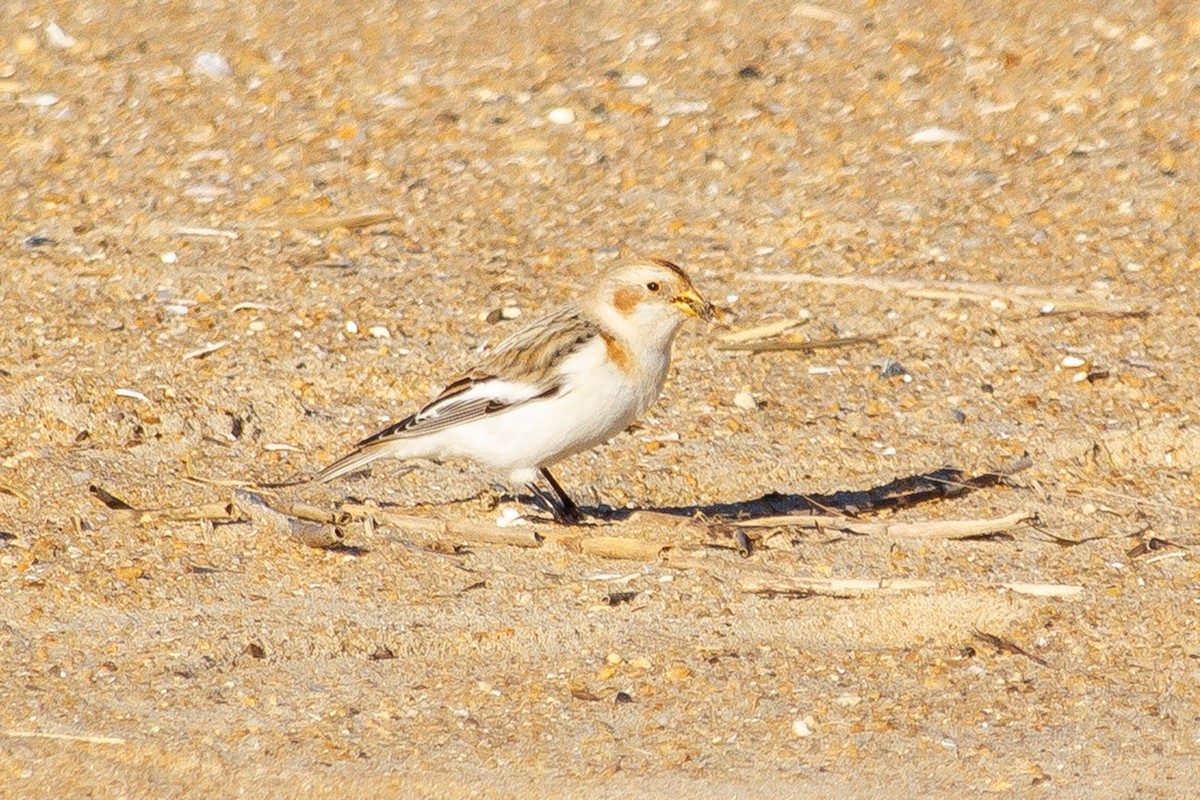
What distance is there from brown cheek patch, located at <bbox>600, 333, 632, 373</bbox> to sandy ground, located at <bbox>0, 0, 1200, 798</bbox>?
499 mm

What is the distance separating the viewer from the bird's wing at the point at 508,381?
5047 millimetres

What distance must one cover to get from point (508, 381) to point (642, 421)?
87 cm

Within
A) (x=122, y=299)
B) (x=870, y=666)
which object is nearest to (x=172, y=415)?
(x=122, y=299)

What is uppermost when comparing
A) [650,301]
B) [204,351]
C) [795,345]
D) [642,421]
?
[650,301]

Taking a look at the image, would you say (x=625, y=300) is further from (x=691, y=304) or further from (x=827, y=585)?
(x=827, y=585)

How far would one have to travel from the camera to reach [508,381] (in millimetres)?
5148

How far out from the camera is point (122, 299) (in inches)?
264

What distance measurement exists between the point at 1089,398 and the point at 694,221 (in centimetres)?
204

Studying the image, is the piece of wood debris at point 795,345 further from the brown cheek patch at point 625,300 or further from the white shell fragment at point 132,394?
the white shell fragment at point 132,394

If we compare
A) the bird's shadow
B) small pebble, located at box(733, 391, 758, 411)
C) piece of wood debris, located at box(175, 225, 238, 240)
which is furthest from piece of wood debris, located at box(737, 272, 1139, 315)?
piece of wood debris, located at box(175, 225, 238, 240)

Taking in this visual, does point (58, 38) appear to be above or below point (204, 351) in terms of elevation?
above

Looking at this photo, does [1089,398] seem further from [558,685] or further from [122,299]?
[122,299]

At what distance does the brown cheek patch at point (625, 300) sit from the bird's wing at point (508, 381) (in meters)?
0.09

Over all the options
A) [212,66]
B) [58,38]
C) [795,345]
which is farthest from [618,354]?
[58,38]
